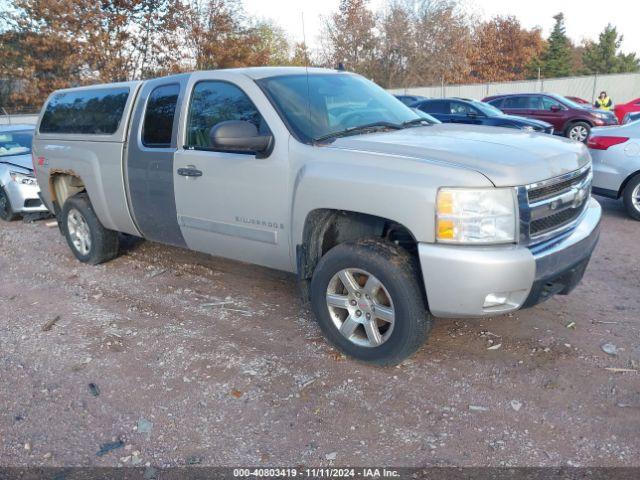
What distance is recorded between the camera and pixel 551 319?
13.9 ft

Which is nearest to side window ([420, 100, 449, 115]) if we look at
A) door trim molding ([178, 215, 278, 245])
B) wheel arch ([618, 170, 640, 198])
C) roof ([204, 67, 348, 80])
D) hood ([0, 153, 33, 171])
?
wheel arch ([618, 170, 640, 198])

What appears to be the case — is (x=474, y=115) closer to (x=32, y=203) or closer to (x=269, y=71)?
(x=32, y=203)

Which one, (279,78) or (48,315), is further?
(48,315)

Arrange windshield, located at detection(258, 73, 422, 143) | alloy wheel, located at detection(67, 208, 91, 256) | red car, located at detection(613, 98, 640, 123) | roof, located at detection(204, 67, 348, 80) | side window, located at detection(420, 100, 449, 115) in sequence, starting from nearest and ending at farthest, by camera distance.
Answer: windshield, located at detection(258, 73, 422, 143) → roof, located at detection(204, 67, 348, 80) → alloy wheel, located at detection(67, 208, 91, 256) → side window, located at detection(420, 100, 449, 115) → red car, located at detection(613, 98, 640, 123)

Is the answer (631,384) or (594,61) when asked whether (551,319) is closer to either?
(631,384)

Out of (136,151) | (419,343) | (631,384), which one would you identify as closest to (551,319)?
(631,384)

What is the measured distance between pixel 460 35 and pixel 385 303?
41.4 m

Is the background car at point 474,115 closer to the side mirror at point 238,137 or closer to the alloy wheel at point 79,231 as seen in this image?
the alloy wheel at point 79,231

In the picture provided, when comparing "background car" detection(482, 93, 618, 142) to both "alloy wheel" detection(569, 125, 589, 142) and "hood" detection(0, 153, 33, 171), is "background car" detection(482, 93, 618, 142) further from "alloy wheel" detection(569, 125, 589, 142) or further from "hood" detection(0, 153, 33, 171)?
"hood" detection(0, 153, 33, 171)

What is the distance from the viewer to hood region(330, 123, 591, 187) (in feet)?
10.2

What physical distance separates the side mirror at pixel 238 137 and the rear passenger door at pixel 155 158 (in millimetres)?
1026

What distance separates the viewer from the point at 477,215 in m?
3.04

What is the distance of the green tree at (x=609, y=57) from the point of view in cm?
5684

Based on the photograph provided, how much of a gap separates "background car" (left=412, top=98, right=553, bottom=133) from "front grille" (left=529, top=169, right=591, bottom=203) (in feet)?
32.1
